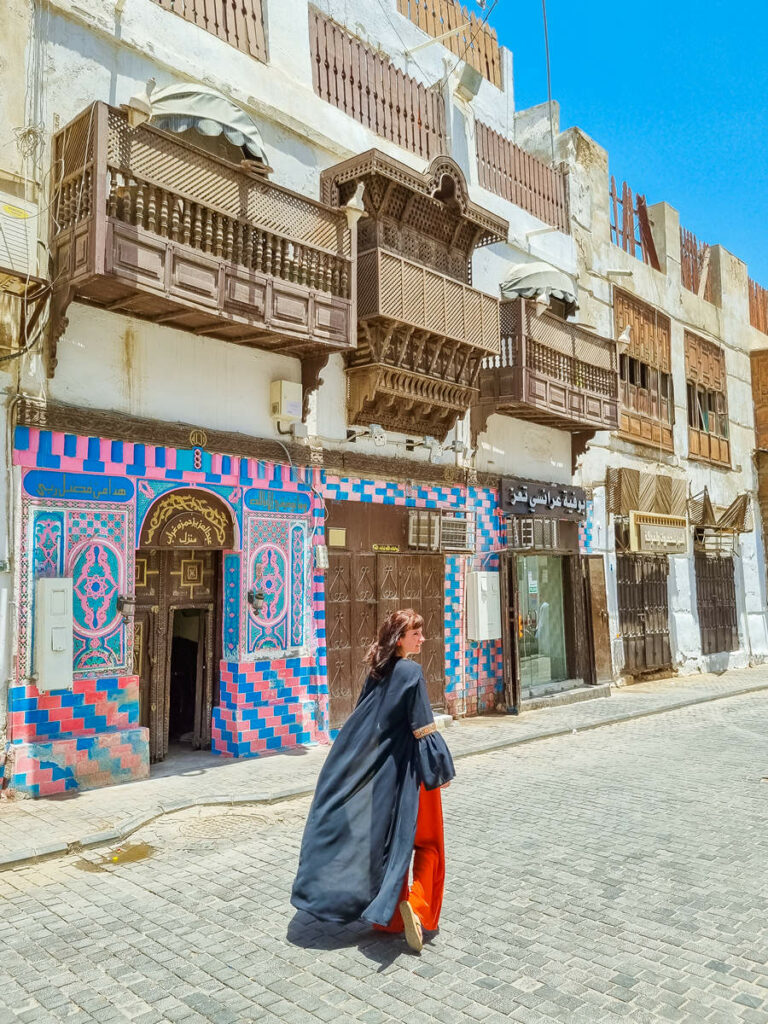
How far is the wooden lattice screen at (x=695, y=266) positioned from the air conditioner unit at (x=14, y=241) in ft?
59.6

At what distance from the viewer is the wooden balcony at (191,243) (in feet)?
26.2

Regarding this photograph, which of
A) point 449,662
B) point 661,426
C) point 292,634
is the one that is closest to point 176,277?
point 292,634

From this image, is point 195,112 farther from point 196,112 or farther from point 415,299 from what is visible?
point 415,299

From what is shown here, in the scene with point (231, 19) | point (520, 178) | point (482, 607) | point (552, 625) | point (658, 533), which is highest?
point (520, 178)

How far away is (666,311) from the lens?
2050 cm

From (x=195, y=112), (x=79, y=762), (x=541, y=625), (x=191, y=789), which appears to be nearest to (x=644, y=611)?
(x=541, y=625)

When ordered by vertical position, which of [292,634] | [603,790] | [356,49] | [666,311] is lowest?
[603,790]

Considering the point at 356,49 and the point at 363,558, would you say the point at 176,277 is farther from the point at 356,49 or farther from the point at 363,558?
the point at 356,49

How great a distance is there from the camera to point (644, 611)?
18297mm

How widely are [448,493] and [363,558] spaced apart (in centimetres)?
226

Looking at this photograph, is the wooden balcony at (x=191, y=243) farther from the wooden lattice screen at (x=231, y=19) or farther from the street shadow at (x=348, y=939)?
the street shadow at (x=348, y=939)

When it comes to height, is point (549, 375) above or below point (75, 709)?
above

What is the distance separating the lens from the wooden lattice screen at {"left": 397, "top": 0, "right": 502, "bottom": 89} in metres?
14.3

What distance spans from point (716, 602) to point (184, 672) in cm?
1527
